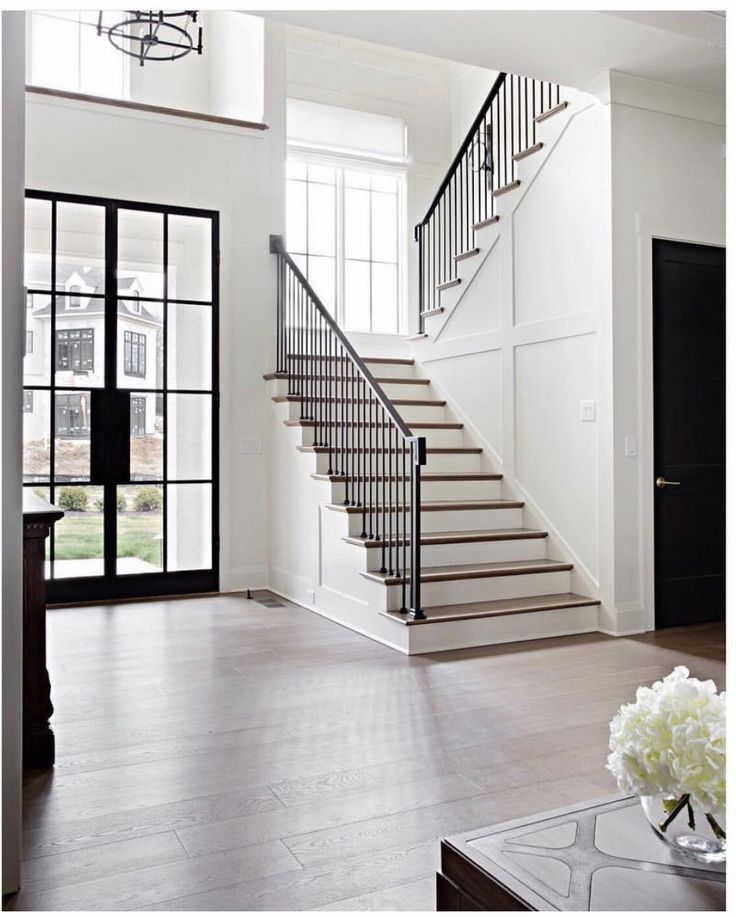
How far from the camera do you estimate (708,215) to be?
16.1 ft

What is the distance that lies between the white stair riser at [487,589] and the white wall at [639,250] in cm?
41

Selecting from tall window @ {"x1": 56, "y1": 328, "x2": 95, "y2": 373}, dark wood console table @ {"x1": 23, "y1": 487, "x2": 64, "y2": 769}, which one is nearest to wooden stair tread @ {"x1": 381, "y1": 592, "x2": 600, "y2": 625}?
dark wood console table @ {"x1": 23, "y1": 487, "x2": 64, "y2": 769}

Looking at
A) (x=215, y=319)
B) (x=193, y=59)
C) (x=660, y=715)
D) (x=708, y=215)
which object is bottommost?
(x=660, y=715)

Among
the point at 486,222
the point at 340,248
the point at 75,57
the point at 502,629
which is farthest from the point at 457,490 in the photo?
the point at 75,57

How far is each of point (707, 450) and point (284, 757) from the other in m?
3.42

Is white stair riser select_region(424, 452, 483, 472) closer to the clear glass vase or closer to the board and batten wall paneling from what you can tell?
the board and batten wall paneling

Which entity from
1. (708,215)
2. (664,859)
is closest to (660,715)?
(664,859)

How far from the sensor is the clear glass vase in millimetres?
1187

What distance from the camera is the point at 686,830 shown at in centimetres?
124

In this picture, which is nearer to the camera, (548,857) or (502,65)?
(548,857)

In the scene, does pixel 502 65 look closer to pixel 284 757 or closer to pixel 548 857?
pixel 284 757

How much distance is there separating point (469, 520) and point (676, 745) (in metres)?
4.12

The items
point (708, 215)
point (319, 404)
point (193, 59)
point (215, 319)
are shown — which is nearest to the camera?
point (708, 215)

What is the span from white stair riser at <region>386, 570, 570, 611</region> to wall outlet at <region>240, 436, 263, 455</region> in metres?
2.09
